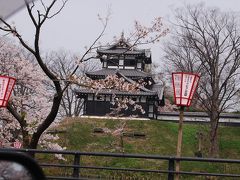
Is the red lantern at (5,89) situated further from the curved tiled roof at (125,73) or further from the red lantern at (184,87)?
the curved tiled roof at (125,73)

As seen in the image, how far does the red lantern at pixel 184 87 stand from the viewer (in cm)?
926

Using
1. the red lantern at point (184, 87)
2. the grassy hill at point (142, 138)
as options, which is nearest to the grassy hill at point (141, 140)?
the grassy hill at point (142, 138)

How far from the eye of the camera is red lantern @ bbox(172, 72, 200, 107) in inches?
364

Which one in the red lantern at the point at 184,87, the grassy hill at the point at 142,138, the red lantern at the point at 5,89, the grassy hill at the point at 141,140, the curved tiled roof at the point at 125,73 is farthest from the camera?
the curved tiled roof at the point at 125,73

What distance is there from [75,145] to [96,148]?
1.78m

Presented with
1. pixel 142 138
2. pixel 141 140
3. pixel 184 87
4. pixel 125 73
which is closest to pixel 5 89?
pixel 184 87

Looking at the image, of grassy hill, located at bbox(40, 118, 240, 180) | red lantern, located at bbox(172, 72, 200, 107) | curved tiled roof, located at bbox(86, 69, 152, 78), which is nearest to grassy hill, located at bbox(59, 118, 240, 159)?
grassy hill, located at bbox(40, 118, 240, 180)

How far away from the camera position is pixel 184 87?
926 cm

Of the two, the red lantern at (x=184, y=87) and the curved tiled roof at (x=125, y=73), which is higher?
the curved tiled roof at (x=125, y=73)

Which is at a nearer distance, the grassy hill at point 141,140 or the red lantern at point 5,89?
the red lantern at point 5,89

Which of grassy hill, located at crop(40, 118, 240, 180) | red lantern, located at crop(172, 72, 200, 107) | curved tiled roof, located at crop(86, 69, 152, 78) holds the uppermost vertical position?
curved tiled roof, located at crop(86, 69, 152, 78)

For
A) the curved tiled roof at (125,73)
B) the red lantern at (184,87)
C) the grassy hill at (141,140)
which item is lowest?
the grassy hill at (141,140)

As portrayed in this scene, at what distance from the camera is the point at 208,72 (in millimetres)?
30531

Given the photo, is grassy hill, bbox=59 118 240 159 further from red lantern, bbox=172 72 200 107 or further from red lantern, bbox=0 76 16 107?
red lantern, bbox=172 72 200 107
